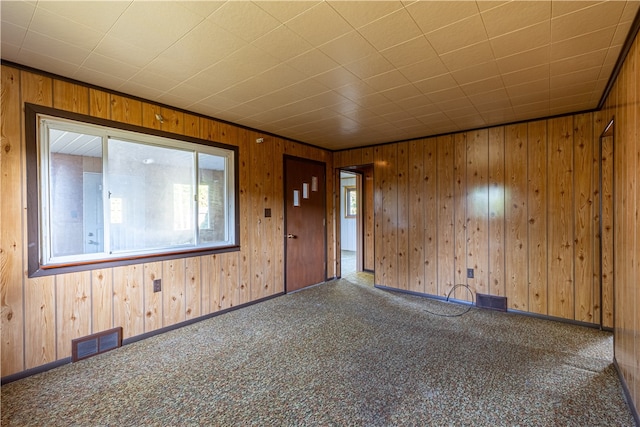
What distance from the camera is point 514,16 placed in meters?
1.70

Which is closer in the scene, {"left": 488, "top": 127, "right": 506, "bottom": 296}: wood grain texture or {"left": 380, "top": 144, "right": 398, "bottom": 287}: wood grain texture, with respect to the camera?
{"left": 488, "top": 127, "right": 506, "bottom": 296}: wood grain texture

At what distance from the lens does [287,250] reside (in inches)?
181

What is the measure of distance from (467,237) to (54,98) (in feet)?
15.7

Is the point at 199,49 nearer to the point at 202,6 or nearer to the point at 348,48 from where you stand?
the point at 202,6

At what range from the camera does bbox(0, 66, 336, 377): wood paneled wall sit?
2211 millimetres

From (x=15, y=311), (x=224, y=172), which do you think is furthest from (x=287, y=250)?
(x=15, y=311)

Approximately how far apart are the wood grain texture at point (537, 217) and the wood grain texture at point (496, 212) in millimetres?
287

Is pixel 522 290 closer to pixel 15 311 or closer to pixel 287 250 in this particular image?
pixel 287 250

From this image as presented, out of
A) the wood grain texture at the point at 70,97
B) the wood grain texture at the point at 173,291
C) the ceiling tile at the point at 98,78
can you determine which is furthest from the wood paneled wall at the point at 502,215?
the wood grain texture at the point at 70,97

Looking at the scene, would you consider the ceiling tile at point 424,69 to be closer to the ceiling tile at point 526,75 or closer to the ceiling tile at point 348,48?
the ceiling tile at point 348,48

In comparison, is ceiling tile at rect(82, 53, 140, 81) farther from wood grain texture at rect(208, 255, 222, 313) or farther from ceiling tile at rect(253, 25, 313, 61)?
wood grain texture at rect(208, 255, 222, 313)

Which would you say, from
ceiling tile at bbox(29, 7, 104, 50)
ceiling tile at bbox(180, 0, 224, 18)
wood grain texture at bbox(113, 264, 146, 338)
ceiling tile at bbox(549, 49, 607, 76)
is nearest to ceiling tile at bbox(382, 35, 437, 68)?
ceiling tile at bbox(549, 49, 607, 76)

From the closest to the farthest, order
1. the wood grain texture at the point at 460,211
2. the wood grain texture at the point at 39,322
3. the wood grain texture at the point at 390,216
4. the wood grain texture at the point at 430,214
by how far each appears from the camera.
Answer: the wood grain texture at the point at 39,322 → the wood grain texture at the point at 460,211 → the wood grain texture at the point at 430,214 → the wood grain texture at the point at 390,216

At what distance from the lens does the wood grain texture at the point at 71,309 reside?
95.9 inches
